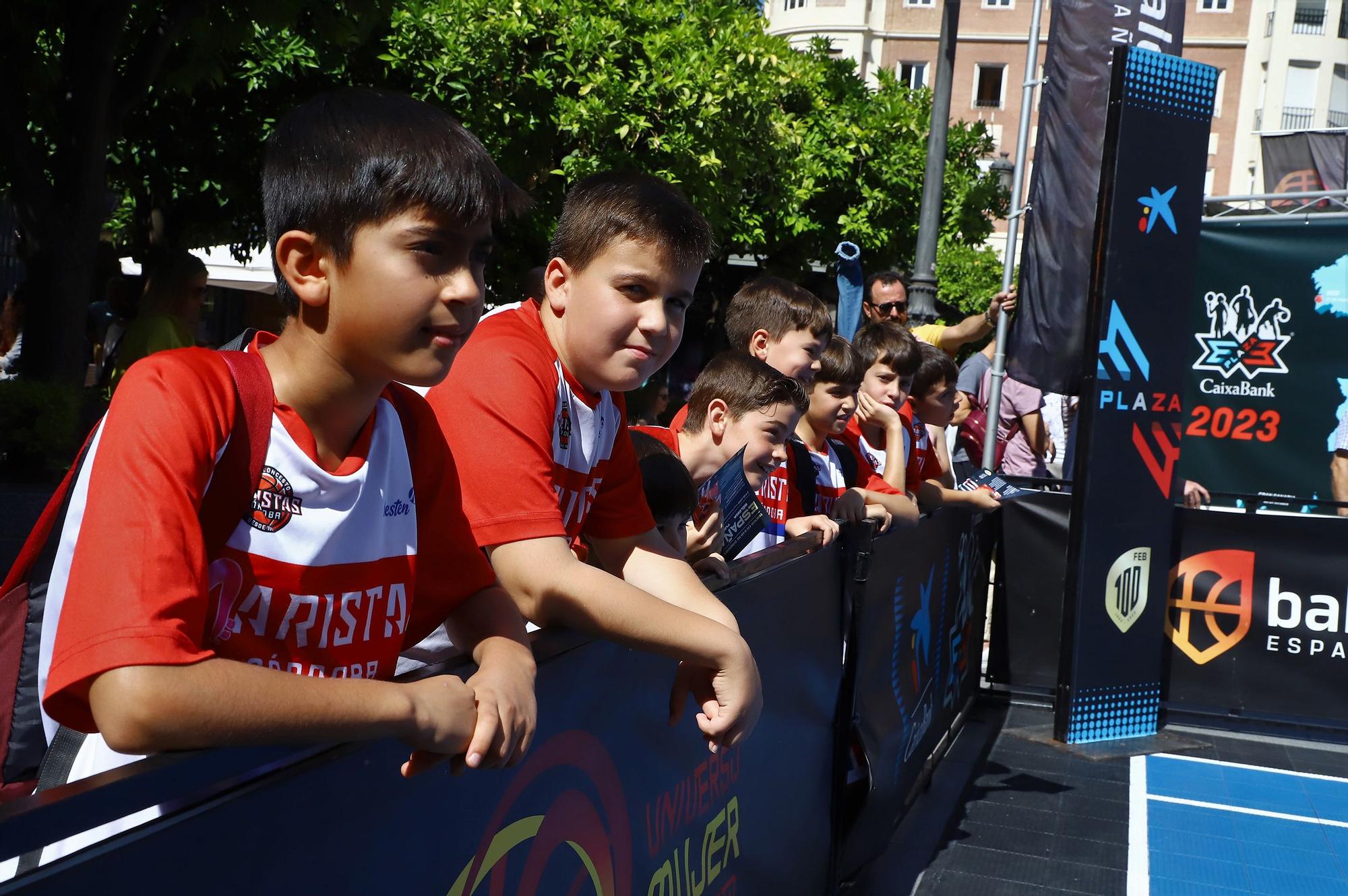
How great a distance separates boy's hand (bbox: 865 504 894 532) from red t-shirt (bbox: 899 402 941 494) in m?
1.01

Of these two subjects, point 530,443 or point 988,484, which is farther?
point 988,484

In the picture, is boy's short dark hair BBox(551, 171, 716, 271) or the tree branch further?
the tree branch

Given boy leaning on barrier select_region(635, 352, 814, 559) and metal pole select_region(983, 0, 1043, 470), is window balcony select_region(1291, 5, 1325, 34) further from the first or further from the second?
boy leaning on barrier select_region(635, 352, 814, 559)

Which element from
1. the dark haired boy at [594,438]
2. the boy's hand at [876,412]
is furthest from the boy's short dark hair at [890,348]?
the dark haired boy at [594,438]

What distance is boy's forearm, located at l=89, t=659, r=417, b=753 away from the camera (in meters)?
1.28

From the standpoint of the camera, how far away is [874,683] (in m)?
4.45

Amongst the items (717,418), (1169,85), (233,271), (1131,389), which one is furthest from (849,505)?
(233,271)

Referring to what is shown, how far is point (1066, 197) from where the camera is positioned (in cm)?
789

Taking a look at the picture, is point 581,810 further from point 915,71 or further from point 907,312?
point 915,71

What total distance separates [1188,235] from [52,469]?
7.43 metres

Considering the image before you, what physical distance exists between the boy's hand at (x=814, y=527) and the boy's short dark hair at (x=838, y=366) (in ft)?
2.46

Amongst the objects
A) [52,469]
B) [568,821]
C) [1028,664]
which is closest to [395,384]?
[568,821]

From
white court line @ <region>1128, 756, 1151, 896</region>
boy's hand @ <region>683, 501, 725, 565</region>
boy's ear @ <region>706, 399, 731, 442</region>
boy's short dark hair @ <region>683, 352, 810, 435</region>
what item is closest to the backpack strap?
boy's short dark hair @ <region>683, 352, 810, 435</region>

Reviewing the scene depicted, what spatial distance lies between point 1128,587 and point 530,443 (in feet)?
18.4
